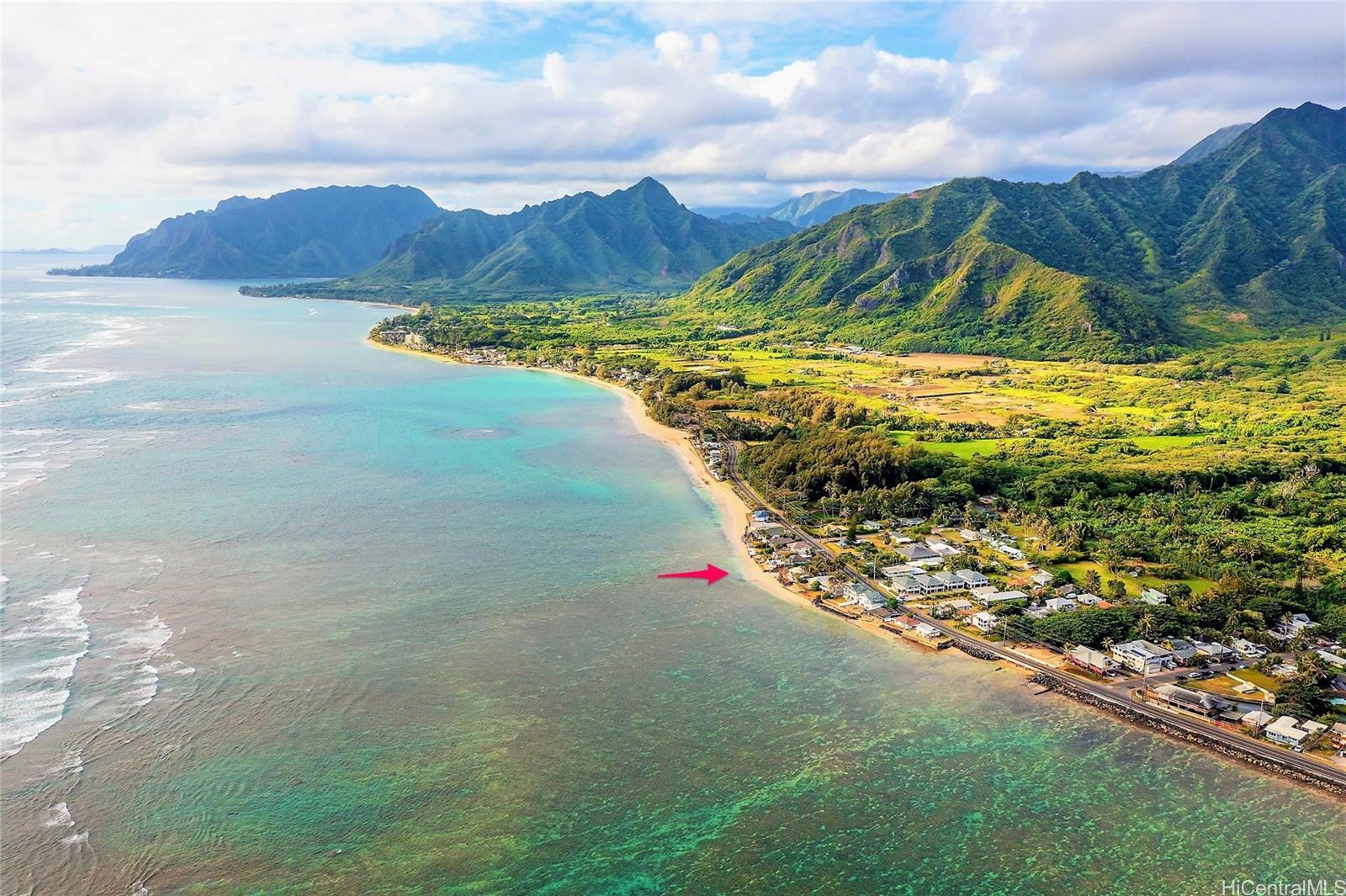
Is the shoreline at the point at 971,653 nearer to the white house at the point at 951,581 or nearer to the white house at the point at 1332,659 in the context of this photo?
the white house at the point at 951,581

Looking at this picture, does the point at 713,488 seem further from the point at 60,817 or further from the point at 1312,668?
the point at 60,817

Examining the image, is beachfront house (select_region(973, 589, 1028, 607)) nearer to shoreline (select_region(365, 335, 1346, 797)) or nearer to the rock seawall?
shoreline (select_region(365, 335, 1346, 797))

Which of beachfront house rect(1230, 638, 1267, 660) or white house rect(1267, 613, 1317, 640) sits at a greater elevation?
white house rect(1267, 613, 1317, 640)

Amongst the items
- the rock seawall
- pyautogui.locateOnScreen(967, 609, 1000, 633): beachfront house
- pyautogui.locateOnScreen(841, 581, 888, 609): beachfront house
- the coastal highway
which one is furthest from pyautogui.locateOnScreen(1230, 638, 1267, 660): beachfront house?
pyautogui.locateOnScreen(841, 581, 888, 609): beachfront house

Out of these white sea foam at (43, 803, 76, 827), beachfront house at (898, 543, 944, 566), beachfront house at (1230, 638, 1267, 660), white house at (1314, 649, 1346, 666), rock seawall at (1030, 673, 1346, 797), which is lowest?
white sea foam at (43, 803, 76, 827)

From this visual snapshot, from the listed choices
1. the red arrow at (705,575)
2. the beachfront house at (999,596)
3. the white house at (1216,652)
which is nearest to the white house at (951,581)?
the beachfront house at (999,596)

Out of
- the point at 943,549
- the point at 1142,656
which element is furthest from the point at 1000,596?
the point at 1142,656

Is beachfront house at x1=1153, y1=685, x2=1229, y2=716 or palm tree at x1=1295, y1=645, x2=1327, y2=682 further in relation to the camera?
palm tree at x1=1295, y1=645, x2=1327, y2=682
